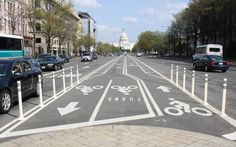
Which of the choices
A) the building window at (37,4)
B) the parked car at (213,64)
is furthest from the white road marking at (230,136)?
the building window at (37,4)

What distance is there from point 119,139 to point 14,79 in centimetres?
556

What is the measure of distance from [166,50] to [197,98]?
138 metres

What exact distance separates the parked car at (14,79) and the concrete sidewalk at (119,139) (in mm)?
3424

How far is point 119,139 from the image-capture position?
23.1 ft

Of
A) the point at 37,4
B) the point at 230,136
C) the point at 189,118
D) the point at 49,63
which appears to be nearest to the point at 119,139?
the point at 230,136

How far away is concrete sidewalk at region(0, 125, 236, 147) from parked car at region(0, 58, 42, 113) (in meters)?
3.42

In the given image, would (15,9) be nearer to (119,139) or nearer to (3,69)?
(3,69)

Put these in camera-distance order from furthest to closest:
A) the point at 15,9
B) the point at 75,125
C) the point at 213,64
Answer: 1. the point at 15,9
2. the point at 213,64
3. the point at 75,125

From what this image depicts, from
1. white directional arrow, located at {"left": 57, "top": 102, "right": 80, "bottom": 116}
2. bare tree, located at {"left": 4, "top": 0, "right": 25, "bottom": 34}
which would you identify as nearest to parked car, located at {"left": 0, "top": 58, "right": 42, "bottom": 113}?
white directional arrow, located at {"left": 57, "top": 102, "right": 80, "bottom": 116}

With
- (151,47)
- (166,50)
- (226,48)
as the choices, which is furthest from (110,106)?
(151,47)

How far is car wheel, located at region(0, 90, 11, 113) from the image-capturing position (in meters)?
10.3

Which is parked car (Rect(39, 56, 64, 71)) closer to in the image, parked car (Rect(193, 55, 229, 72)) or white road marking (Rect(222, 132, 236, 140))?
parked car (Rect(193, 55, 229, 72))

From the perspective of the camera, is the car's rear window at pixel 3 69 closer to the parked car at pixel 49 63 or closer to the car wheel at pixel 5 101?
the car wheel at pixel 5 101

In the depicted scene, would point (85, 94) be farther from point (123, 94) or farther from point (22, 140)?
point (22, 140)
